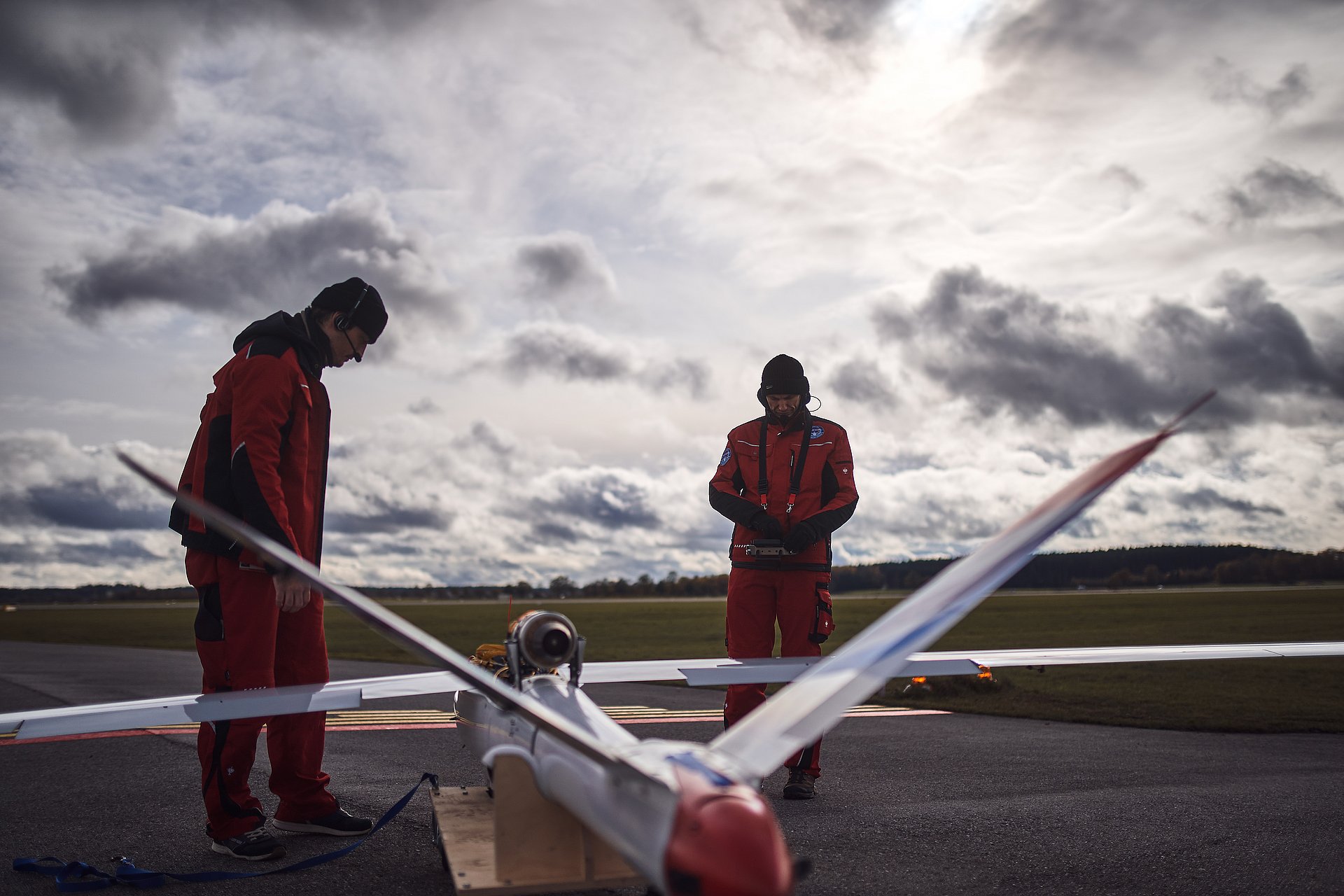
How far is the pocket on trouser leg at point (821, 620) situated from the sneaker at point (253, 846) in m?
3.73

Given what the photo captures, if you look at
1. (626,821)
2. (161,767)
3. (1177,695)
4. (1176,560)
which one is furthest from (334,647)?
(1176,560)

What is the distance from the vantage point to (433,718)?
35.0ft

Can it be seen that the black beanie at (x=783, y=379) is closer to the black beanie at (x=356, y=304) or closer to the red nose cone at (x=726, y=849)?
the black beanie at (x=356, y=304)

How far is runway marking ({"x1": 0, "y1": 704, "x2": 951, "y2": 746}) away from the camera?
947 cm

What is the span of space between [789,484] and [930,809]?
253cm

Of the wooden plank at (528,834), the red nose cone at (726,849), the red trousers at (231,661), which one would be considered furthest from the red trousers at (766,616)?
the red nose cone at (726,849)

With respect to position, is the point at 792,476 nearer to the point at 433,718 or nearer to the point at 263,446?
the point at 263,446

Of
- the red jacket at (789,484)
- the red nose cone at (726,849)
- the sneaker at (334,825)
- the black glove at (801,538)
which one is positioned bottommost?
the sneaker at (334,825)

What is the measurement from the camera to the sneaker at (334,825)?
17.6 feet

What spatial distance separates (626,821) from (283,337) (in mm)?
3838

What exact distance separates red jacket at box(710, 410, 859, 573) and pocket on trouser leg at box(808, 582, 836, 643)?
0.63 feet

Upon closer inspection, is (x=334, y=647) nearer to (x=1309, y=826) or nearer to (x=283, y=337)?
(x=283, y=337)

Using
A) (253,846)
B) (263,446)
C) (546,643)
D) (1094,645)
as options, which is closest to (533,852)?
(546,643)

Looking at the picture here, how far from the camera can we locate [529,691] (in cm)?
413
